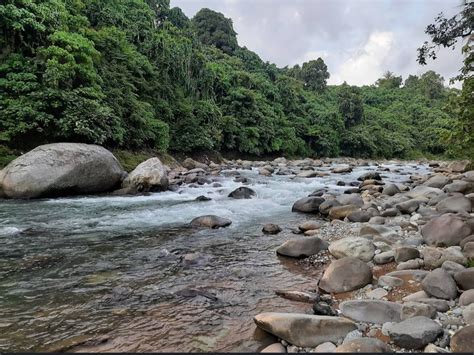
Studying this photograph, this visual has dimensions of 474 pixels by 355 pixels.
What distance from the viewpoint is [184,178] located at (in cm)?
1722

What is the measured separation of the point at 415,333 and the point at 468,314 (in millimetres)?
694

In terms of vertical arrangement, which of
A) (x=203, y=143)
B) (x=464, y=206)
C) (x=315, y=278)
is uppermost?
(x=203, y=143)

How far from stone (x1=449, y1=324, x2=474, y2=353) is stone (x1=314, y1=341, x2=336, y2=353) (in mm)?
963

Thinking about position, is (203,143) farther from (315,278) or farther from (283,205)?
(315,278)

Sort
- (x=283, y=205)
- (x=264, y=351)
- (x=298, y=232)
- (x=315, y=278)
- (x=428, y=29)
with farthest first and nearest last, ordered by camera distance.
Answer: (x=283, y=205)
(x=298, y=232)
(x=428, y=29)
(x=315, y=278)
(x=264, y=351)

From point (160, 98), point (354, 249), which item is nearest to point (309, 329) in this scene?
point (354, 249)

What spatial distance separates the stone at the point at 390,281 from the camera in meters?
4.57

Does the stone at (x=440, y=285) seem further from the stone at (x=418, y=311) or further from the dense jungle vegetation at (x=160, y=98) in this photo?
→ the dense jungle vegetation at (x=160, y=98)

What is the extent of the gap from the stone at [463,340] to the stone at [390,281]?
1.54 meters

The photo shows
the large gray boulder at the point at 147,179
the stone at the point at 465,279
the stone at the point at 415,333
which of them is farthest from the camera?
the large gray boulder at the point at 147,179

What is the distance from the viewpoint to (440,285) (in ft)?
13.3

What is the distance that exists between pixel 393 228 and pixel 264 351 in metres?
5.28

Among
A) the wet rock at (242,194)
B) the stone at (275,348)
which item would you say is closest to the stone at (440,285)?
the stone at (275,348)

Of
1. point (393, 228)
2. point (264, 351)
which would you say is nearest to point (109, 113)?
point (393, 228)
